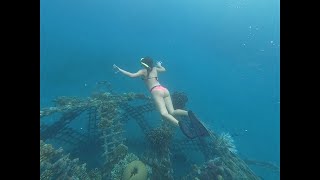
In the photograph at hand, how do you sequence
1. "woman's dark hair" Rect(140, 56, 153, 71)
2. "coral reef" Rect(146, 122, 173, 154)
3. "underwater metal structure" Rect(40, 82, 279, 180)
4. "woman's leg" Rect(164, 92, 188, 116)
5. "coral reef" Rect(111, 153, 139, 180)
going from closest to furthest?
"underwater metal structure" Rect(40, 82, 279, 180)
"coral reef" Rect(111, 153, 139, 180)
"coral reef" Rect(146, 122, 173, 154)
"woman's leg" Rect(164, 92, 188, 116)
"woman's dark hair" Rect(140, 56, 153, 71)

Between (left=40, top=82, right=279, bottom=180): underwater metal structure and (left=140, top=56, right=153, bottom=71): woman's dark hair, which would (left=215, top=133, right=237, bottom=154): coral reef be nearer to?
(left=40, top=82, right=279, bottom=180): underwater metal structure

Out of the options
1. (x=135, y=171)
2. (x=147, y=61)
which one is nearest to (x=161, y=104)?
(x=147, y=61)

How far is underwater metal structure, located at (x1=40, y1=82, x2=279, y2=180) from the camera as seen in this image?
8.18 m

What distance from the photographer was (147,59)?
9.90 m

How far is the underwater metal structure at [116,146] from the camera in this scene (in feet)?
26.8

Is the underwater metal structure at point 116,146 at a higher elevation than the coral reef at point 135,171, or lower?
higher

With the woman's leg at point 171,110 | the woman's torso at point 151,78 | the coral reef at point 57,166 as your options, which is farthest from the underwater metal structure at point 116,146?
the woman's torso at point 151,78

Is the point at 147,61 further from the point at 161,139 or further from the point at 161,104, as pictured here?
the point at 161,139

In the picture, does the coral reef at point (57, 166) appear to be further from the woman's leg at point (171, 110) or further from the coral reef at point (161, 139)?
the woman's leg at point (171, 110)

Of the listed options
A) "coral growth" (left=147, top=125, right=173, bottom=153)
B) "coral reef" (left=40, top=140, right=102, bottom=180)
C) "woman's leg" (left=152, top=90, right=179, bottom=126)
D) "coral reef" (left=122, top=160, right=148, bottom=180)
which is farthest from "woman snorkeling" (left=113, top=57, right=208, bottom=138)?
"coral reef" (left=40, top=140, right=102, bottom=180)

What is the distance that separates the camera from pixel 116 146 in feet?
29.7
